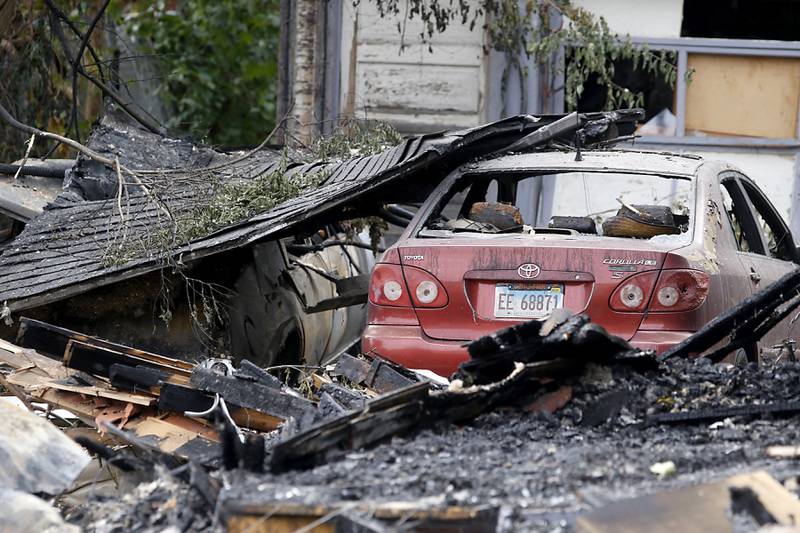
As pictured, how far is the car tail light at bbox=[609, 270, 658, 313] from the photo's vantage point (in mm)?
6125

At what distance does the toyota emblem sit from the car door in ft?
4.58

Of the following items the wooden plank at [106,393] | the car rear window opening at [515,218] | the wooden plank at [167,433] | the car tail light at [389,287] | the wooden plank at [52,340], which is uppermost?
the car rear window opening at [515,218]

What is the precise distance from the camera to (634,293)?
6137 millimetres

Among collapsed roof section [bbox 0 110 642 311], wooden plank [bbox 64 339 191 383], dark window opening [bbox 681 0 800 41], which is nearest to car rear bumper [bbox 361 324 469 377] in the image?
collapsed roof section [bbox 0 110 642 311]

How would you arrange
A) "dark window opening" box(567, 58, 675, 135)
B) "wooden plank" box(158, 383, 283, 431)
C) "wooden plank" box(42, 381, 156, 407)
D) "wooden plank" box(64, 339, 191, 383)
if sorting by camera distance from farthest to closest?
"dark window opening" box(567, 58, 675, 135)
"wooden plank" box(64, 339, 191, 383)
"wooden plank" box(42, 381, 156, 407)
"wooden plank" box(158, 383, 283, 431)

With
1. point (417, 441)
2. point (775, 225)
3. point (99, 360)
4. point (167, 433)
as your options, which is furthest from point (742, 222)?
point (99, 360)

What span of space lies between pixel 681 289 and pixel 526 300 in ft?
2.55

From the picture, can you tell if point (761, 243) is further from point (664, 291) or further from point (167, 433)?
point (167, 433)

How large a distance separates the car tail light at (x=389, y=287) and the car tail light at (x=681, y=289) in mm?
1323

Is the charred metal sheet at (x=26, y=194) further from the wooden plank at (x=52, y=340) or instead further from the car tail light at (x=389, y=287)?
the car tail light at (x=389, y=287)

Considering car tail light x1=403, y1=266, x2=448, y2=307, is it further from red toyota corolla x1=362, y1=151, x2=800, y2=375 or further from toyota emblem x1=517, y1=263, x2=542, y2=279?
toyota emblem x1=517, y1=263, x2=542, y2=279

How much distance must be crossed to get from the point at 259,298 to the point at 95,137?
264 cm

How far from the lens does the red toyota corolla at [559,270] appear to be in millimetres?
6133

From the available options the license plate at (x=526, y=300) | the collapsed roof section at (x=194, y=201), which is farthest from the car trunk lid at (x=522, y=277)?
the collapsed roof section at (x=194, y=201)
